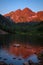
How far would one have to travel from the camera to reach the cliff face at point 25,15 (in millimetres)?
5207

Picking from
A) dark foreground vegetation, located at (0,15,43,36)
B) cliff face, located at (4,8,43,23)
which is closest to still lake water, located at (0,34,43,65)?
dark foreground vegetation, located at (0,15,43,36)

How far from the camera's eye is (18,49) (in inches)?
204

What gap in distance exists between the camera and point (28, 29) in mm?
5215

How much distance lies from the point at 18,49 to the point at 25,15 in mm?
1051

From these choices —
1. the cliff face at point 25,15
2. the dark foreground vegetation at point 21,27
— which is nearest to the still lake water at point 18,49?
the dark foreground vegetation at point 21,27

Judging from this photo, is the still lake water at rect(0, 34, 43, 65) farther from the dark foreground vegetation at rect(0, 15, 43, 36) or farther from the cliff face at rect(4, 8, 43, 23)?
the cliff face at rect(4, 8, 43, 23)

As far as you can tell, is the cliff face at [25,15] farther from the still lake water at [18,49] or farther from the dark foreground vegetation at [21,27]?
the still lake water at [18,49]

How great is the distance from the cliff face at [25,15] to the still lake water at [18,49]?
508mm

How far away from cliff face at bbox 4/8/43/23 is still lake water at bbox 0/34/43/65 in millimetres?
508

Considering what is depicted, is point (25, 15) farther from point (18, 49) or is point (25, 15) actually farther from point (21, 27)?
point (18, 49)

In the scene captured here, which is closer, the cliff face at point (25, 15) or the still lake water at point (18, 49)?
the still lake water at point (18, 49)

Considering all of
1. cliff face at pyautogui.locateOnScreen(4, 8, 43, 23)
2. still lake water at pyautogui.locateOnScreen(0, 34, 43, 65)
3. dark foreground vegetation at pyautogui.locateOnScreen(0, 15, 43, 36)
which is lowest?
still lake water at pyautogui.locateOnScreen(0, 34, 43, 65)

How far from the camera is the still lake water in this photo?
4797 millimetres

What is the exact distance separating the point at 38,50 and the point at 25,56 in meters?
0.45
